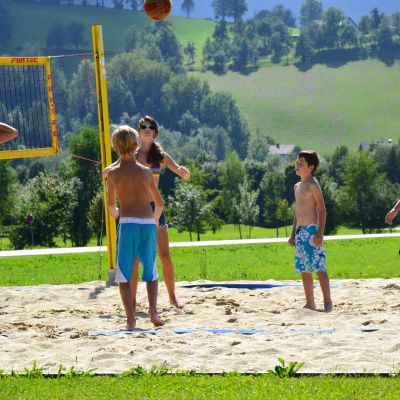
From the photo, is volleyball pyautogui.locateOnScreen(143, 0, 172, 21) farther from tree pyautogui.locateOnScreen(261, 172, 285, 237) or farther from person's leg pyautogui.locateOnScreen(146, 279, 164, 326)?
tree pyautogui.locateOnScreen(261, 172, 285, 237)

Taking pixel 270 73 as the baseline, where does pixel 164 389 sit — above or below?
below

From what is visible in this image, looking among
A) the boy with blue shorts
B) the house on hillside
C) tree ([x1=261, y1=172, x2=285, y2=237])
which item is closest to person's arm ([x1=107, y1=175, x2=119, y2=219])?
the boy with blue shorts

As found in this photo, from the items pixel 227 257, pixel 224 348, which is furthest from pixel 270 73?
pixel 224 348

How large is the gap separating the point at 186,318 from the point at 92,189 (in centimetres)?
5115

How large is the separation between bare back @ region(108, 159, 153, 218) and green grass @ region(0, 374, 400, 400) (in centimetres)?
214

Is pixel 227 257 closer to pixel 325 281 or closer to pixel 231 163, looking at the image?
pixel 325 281

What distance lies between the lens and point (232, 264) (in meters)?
17.2

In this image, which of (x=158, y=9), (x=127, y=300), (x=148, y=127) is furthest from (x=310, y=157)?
(x=158, y=9)

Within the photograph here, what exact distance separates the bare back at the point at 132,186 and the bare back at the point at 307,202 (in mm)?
1787

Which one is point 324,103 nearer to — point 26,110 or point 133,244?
point 26,110

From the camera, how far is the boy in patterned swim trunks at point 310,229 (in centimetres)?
874

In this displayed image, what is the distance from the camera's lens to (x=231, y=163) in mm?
89875

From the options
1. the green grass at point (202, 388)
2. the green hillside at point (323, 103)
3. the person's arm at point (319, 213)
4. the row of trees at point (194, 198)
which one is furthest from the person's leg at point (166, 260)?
the green hillside at point (323, 103)

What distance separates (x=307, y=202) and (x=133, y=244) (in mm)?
1982
